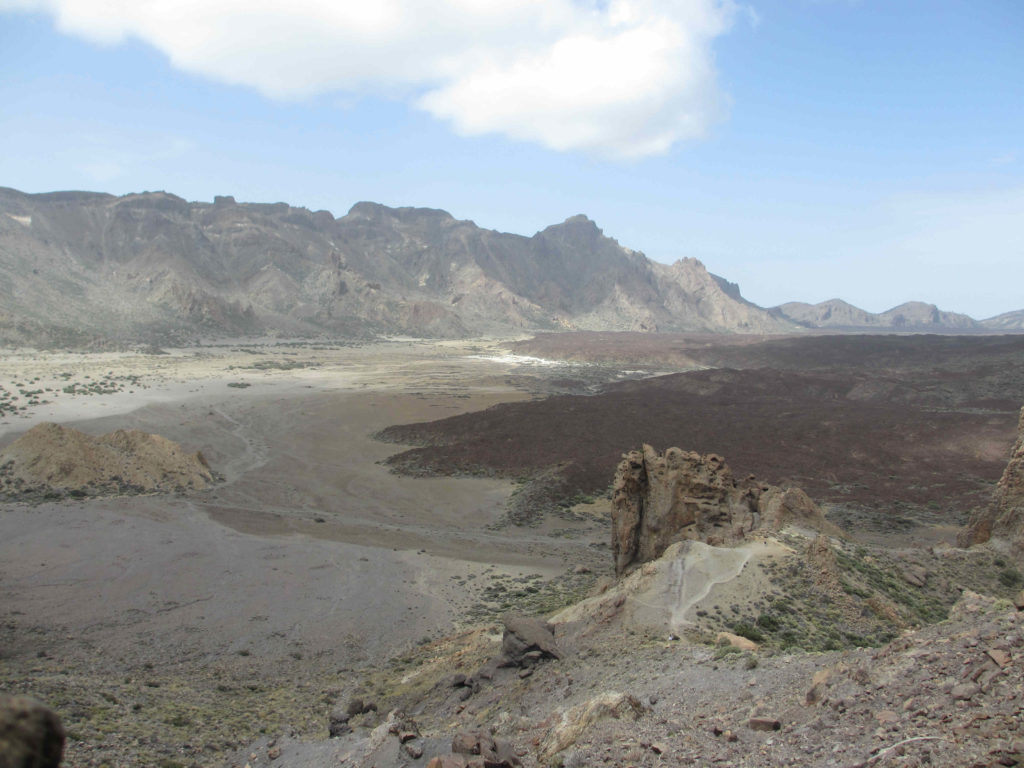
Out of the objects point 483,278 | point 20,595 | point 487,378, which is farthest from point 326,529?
point 483,278

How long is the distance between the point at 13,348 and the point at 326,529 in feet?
250

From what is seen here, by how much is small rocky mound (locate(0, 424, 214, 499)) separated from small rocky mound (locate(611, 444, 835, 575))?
2007 centimetres

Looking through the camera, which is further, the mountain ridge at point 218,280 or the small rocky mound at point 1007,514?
the mountain ridge at point 218,280

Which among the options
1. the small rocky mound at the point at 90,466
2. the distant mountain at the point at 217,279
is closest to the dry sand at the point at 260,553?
the small rocky mound at the point at 90,466

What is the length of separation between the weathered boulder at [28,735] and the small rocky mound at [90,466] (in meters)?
25.9

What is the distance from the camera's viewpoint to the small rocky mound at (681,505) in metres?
16.4

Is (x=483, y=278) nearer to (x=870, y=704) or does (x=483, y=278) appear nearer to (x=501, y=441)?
(x=501, y=441)

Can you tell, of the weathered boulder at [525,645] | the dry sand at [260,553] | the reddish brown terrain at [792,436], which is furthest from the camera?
the reddish brown terrain at [792,436]

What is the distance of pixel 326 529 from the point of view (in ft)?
75.9

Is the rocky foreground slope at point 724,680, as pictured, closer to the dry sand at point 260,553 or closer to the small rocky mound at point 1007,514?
the small rocky mound at point 1007,514

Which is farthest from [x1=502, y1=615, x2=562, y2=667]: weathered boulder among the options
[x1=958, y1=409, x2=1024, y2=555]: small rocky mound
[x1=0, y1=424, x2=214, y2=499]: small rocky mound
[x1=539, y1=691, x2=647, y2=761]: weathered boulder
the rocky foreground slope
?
[x1=0, y1=424, x2=214, y2=499]: small rocky mound

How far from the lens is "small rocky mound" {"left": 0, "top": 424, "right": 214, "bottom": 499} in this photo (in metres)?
24.5

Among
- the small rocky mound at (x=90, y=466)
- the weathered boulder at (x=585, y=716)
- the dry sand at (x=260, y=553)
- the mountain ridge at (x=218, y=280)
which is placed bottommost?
the dry sand at (x=260, y=553)

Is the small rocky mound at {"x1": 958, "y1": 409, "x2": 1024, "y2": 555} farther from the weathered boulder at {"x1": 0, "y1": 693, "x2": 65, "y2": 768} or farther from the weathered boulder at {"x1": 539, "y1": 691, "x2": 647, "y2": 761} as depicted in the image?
the weathered boulder at {"x1": 0, "y1": 693, "x2": 65, "y2": 768}
